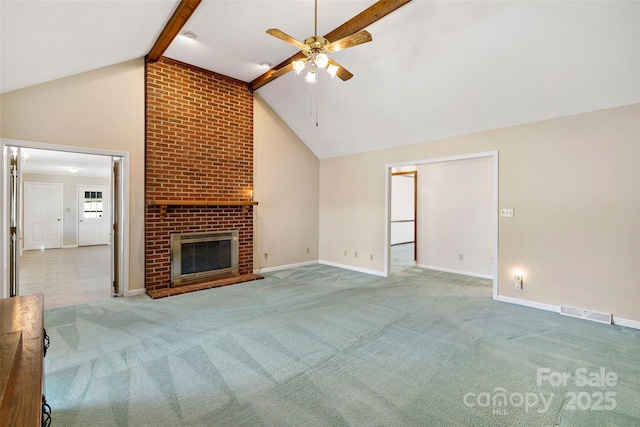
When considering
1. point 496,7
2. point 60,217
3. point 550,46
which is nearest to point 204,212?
point 496,7

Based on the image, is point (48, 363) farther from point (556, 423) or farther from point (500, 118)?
point (500, 118)

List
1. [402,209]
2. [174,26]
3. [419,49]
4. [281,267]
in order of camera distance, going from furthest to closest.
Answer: [402,209] < [281,267] < [419,49] < [174,26]

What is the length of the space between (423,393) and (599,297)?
2889mm

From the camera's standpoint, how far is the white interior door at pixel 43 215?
8.90m

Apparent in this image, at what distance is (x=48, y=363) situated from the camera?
2488 mm

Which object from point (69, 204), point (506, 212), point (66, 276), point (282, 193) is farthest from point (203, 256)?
point (69, 204)

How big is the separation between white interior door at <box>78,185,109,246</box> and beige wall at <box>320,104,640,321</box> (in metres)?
11.1

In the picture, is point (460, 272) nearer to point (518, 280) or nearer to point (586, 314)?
point (518, 280)

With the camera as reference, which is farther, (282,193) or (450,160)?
(282,193)

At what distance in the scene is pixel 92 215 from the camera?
10.1 m

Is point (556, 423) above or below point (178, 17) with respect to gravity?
below

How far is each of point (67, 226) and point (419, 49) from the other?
1131cm

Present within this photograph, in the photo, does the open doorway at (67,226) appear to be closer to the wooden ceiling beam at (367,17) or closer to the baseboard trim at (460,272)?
the wooden ceiling beam at (367,17)

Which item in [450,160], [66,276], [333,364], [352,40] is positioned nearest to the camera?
[333,364]
